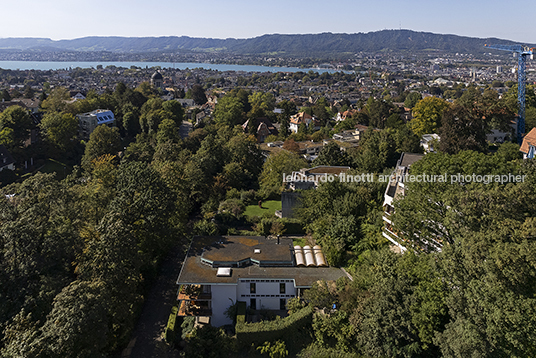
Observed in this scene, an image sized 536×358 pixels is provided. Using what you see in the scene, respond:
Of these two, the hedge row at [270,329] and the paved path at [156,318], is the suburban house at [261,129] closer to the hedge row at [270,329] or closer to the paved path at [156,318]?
the paved path at [156,318]

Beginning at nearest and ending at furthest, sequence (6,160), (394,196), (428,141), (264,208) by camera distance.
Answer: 1. (394,196)
2. (264,208)
3. (428,141)
4. (6,160)

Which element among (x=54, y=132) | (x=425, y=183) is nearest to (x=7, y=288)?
(x=425, y=183)

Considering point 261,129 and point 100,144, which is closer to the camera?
point 100,144

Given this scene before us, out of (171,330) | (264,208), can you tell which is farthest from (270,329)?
(264,208)

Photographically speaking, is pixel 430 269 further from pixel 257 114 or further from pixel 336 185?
pixel 257 114

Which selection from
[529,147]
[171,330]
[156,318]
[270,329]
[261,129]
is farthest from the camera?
[261,129]

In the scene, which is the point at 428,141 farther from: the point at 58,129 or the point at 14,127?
the point at 14,127

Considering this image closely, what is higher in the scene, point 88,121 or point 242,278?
point 88,121

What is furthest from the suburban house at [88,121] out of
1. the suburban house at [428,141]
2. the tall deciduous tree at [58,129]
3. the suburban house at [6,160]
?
the suburban house at [428,141]
